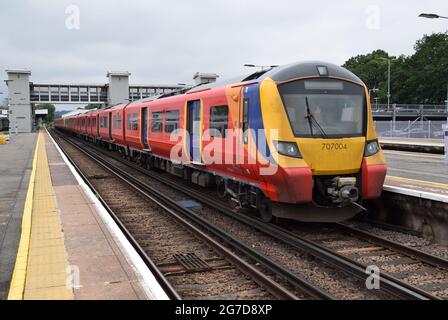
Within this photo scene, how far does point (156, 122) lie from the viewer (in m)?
15.4

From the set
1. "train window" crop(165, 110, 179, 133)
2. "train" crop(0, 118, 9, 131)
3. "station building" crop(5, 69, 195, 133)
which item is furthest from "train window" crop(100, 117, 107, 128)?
"train" crop(0, 118, 9, 131)

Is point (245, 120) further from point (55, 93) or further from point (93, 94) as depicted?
point (93, 94)

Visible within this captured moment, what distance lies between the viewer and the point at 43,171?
55.3 feet

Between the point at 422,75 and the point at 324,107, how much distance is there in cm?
8695

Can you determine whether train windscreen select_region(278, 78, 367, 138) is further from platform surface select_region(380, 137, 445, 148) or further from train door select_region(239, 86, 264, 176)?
platform surface select_region(380, 137, 445, 148)

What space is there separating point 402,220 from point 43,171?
1288 centimetres

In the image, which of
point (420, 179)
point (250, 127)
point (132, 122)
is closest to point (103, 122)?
point (132, 122)

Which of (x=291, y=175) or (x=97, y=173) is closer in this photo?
(x=291, y=175)

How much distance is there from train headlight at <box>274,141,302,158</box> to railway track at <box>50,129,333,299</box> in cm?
164

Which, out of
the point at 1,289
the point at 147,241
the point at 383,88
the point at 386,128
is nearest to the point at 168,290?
the point at 1,289

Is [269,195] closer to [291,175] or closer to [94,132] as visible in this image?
[291,175]

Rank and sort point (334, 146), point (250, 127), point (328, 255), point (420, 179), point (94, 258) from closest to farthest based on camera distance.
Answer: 1. point (94, 258)
2. point (328, 255)
3. point (334, 146)
4. point (250, 127)
5. point (420, 179)

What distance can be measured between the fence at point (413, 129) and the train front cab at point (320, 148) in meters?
23.9

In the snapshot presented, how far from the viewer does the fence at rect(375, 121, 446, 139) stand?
99.0ft
